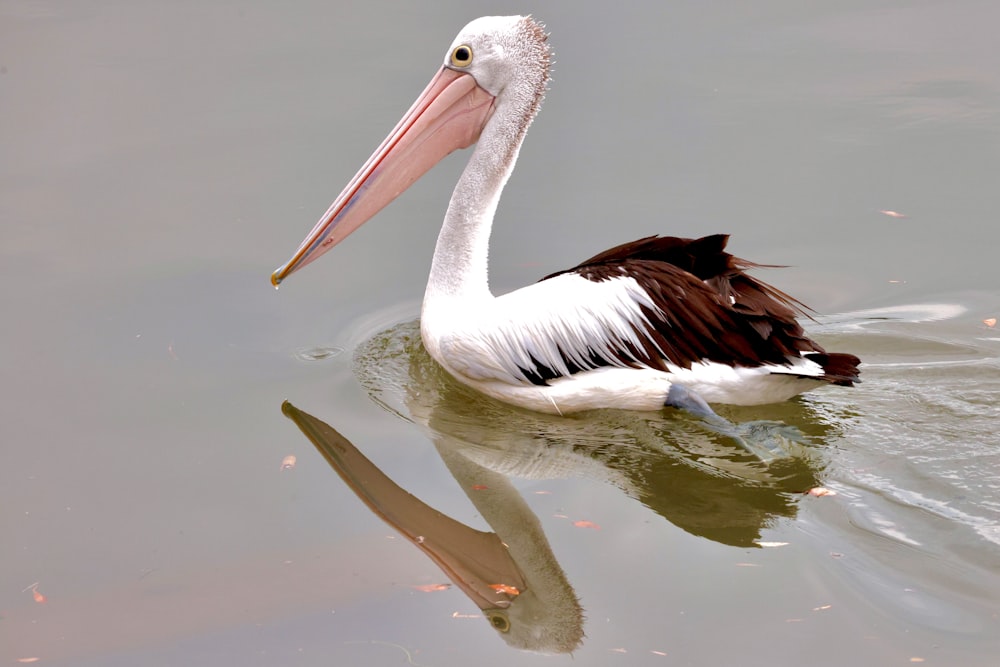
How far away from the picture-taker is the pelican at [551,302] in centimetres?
426

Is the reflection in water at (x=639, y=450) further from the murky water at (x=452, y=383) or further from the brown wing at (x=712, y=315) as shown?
the brown wing at (x=712, y=315)

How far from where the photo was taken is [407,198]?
6.02 meters

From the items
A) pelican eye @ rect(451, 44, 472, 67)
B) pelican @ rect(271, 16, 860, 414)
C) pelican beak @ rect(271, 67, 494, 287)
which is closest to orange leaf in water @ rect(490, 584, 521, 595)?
pelican @ rect(271, 16, 860, 414)

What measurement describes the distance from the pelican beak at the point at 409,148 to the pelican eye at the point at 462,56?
5cm

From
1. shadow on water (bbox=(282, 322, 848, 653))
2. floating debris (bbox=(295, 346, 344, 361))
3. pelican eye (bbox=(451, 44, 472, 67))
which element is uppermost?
pelican eye (bbox=(451, 44, 472, 67))

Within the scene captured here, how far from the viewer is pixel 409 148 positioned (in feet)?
16.1

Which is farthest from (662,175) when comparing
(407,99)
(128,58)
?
(128,58)

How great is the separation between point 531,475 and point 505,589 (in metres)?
0.66

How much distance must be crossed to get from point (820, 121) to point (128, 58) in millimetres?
4145

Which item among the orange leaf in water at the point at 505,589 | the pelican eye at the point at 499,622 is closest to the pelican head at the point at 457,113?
the orange leaf in water at the point at 505,589

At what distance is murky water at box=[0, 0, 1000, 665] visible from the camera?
3.48 meters

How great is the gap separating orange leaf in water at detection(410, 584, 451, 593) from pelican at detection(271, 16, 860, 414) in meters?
1.12

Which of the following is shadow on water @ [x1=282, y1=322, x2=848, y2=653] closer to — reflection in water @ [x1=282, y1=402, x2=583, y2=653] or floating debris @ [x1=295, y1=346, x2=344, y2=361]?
reflection in water @ [x1=282, y1=402, x2=583, y2=653]

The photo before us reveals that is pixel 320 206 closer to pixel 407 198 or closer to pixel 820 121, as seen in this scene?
pixel 407 198
